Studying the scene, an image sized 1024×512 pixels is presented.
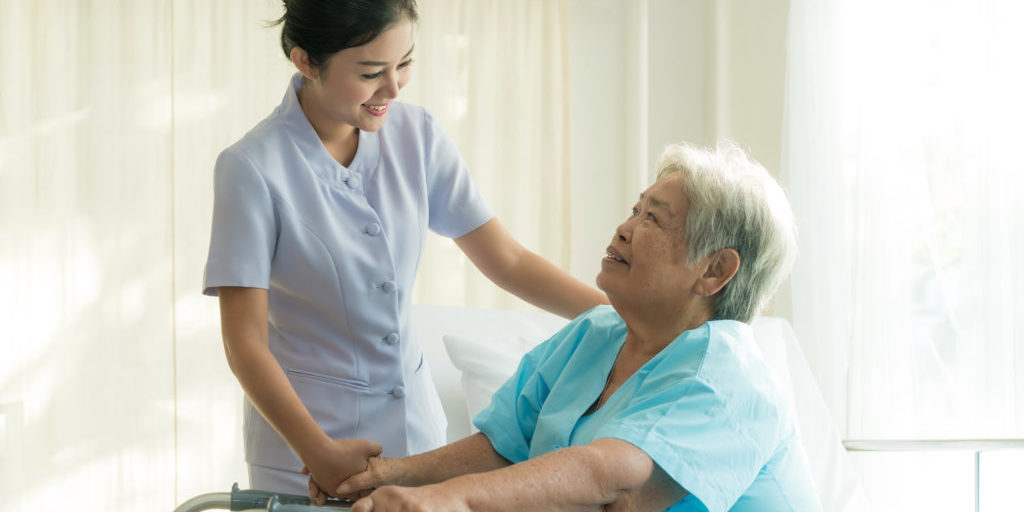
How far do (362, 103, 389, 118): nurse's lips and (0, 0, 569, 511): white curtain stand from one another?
210cm

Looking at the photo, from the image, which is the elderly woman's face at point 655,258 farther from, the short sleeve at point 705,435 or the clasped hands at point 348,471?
the clasped hands at point 348,471

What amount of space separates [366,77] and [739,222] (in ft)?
1.93

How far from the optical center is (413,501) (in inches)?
42.6

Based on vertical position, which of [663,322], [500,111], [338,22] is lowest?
[663,322]

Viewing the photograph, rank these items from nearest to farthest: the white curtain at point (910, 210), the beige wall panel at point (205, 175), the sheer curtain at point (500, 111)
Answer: the white curtain at point (910, 210)
the beige wall panel at point (205, 175)
the sheer curtain at point (500, 111)

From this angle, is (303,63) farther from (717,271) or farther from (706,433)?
(706,433)

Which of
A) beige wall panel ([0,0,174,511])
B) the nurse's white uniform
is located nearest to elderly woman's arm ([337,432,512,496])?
the nurse's white uniform

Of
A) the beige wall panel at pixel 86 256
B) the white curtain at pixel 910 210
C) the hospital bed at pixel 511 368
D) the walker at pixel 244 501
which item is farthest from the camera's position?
the beige wall panel at pixel 86 256

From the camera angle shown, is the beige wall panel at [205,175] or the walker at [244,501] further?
the beige wall panel at [205,175]

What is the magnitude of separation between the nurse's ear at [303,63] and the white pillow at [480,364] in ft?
3.25

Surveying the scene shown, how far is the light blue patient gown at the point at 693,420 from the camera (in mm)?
1230

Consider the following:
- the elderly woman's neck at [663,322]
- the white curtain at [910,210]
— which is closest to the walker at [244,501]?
the elderly woman's neck at [663,322]

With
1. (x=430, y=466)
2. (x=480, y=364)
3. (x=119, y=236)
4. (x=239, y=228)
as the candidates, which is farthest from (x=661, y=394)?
(x=119, y=236)

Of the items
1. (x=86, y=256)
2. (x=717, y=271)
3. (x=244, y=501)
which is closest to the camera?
(x=244, y=501)
